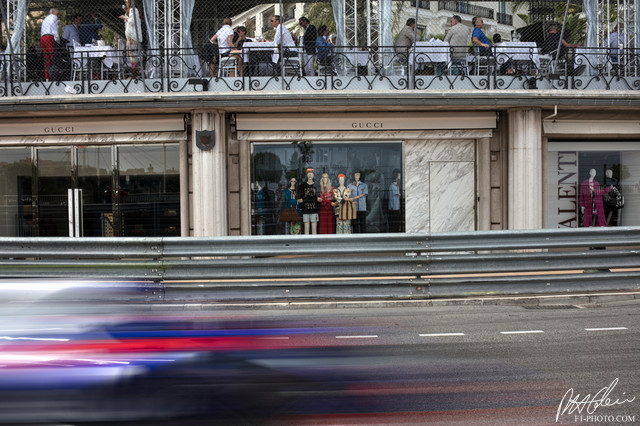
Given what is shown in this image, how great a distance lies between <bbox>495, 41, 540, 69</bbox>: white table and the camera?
47.8 ft

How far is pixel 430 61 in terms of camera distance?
1452 centimetres

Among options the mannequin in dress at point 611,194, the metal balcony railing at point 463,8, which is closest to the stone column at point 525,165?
the mannequin in dress at point 611,194

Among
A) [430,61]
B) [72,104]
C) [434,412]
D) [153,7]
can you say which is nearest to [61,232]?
[72,104]

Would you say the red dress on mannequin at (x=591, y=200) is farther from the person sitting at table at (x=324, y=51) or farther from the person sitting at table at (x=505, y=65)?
the person sitting at table at (x=324, y=51)

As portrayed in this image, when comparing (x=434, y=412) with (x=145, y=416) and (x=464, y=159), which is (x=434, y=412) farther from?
(x=464, y=159)

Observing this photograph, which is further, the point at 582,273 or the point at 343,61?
the point at 343,61

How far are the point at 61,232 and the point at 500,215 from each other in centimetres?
1062

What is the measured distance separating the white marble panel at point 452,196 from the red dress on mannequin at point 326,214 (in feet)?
7.85

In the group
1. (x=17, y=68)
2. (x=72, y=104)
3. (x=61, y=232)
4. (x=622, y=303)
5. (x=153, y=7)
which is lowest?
(x=622, y=303)

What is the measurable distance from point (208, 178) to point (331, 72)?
12.1 ft

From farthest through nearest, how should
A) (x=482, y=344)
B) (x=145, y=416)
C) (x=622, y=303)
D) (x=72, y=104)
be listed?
(x=72, y=104)
(x=622, y=303)
(x=482, y=344)
(x=145, y=416)

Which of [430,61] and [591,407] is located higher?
[430,61]

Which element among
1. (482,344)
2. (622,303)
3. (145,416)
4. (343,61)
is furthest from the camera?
(343,61)
